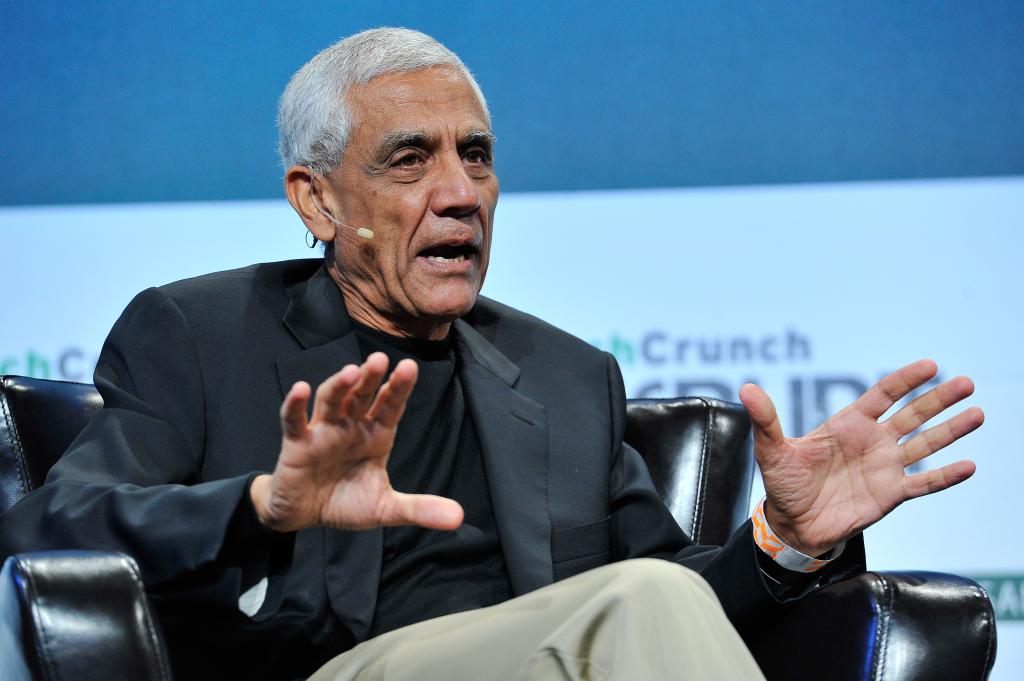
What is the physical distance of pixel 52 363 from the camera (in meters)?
2.77

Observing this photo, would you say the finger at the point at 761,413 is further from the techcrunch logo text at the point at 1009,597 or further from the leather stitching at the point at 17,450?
the techcrunch logo text at the point at 1009,597

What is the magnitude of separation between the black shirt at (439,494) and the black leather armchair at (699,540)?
37 cm

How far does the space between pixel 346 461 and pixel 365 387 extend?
0.11 metres

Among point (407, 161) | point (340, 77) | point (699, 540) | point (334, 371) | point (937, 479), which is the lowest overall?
point (699, 540)

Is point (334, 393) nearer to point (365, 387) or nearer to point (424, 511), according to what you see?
point (365, 387)

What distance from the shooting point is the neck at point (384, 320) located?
1957mm

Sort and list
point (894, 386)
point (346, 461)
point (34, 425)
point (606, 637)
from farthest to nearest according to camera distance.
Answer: point (34, 425) → point (894, 386) → point (346, 461) → point (606, 637)

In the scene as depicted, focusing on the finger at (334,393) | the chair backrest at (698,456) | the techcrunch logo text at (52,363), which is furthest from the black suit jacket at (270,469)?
the techcrunch logo text at (52,363)

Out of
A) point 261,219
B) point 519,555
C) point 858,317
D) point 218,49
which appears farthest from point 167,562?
point 858,317

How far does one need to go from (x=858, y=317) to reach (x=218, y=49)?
5.29 ft

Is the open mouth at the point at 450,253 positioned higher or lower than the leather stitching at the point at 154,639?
higher

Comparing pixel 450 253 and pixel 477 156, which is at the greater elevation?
pixel 477 156

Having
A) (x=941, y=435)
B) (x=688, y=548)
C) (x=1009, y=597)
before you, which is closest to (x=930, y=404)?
(x=941, y=435)

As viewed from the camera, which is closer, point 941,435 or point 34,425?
point 941,435
